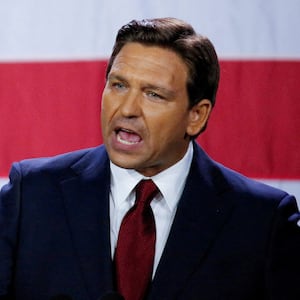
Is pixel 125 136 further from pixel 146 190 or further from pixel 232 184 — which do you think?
pixel 232 184

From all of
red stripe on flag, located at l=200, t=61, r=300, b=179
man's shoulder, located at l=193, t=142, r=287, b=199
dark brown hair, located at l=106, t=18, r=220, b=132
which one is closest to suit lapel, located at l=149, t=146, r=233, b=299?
man's shoulder, located at l=193, t=142, r=287, b=199

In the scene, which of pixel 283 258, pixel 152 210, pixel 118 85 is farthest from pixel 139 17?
pixel 283 258

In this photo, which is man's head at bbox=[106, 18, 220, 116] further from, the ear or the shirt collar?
the shirt collar

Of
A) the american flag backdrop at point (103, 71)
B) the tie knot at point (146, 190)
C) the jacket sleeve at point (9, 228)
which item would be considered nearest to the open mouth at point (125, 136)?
the tie knot at point (146, 190)

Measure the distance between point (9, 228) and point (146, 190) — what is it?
23 cm

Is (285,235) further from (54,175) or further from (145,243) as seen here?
(54,175)

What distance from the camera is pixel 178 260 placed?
1202 millimetres

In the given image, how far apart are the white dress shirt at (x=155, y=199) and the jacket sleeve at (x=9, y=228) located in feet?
0.51

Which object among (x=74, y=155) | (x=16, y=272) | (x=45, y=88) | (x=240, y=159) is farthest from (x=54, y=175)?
(x=240, y=159)

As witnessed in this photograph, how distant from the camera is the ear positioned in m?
1.27

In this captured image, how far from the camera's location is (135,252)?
3.93 ft

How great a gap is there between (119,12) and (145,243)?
0.53 meters

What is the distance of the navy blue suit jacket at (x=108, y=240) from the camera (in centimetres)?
120

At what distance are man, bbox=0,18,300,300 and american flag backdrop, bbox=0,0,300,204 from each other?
25 cm
